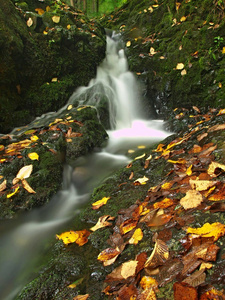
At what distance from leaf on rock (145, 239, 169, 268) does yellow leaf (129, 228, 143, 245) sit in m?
0.21

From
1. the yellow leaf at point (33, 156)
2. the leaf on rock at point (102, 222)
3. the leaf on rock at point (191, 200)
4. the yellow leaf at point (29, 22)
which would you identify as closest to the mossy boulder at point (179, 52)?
the yellow leaf at point (29, 22)

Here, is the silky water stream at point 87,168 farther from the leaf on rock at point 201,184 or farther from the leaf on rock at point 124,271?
the leaf on rock at point 201,184

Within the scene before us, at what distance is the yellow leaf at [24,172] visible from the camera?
9.75 ft

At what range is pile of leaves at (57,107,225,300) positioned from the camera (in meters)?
1.05

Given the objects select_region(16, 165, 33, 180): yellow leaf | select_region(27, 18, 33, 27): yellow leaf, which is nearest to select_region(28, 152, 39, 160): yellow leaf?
select_region(16, 165, 33, 180): yellow leaf

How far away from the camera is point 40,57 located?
5.51 m

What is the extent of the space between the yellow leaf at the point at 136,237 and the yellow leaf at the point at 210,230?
0.38m

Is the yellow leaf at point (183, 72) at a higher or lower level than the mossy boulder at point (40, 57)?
lower

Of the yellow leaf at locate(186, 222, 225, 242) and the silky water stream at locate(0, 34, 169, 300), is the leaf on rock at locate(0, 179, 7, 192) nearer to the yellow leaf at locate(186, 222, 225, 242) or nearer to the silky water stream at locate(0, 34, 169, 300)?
the silky water stream at locate(0, 34, 169, 300)

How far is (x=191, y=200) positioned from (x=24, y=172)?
2.37 metres

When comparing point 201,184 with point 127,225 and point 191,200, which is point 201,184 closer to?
point 191,200

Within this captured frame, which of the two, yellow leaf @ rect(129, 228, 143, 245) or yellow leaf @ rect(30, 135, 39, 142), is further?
yellow leaf @ rect(30, 135, 39, 142)

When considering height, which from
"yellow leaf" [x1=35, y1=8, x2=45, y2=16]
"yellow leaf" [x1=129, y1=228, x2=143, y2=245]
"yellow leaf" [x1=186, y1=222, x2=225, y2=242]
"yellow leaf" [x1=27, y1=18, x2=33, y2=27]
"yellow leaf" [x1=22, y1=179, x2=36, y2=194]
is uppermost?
"yellow leaf" [x1=35, y1=8, x2=45, y2=16]

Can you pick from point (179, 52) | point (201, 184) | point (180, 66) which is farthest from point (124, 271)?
point (179, 52)
